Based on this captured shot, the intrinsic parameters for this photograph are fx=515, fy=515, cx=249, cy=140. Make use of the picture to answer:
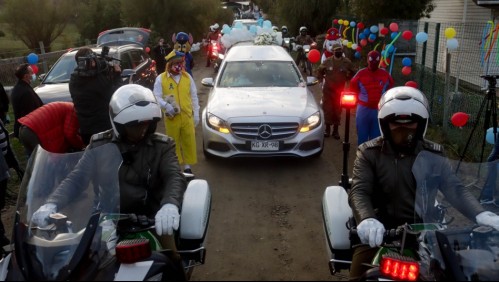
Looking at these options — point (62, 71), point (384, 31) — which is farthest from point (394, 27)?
point (62, 71)

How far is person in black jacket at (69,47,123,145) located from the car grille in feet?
6.28

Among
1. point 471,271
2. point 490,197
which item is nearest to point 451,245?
point 471,271

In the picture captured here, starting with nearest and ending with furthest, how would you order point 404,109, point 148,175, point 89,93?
point 404,109 → point 148,175 → point 89,93

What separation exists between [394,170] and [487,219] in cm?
79

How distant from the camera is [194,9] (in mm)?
29422

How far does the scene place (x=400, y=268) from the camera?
2330 mm

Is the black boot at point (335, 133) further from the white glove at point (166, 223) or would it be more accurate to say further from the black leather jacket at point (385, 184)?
the white glove at point (166, 223)

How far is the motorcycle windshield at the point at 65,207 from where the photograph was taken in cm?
257

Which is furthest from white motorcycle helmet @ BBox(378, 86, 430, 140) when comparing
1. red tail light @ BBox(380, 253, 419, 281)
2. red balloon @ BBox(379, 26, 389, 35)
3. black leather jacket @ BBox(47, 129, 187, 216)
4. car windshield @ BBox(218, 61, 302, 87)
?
red balloon @ BBox(379, 26, 389, 35)

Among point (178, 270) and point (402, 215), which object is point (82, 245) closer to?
point (178, 270)

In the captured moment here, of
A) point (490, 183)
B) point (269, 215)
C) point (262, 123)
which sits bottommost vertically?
point (269, 215)

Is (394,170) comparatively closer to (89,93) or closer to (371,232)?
(371,232)

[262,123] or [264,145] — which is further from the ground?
[262,123]

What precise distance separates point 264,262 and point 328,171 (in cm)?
315
